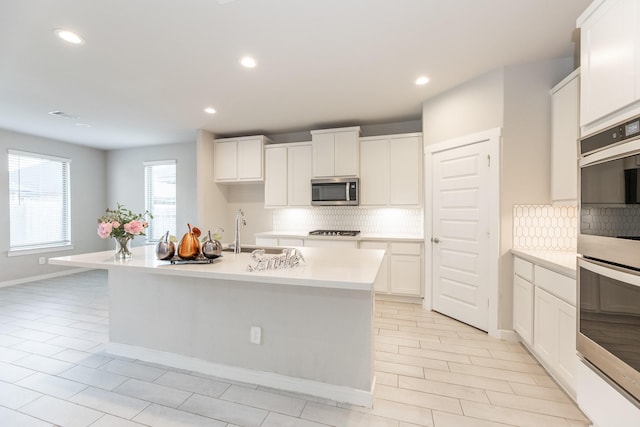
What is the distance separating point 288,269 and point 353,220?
301 centimetres

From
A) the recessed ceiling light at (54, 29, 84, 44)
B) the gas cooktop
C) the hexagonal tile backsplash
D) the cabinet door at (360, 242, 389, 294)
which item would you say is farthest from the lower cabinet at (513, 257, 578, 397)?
the recessed ceiling light at (54, 29, 84, 44)

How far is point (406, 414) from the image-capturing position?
1.74 metres

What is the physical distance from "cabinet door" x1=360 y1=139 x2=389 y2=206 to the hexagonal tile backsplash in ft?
5.65

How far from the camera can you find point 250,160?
478cm

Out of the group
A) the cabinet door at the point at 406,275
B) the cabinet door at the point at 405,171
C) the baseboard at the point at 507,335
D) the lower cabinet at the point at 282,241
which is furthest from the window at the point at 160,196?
the baseboard at the point at 507,335

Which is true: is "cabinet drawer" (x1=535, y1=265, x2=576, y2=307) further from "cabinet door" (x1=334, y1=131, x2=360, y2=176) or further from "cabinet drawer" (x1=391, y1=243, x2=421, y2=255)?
"cabinet door" (x1=334, y1=131, x2=360, y2=176)

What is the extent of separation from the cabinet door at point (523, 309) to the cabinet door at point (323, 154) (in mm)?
2709

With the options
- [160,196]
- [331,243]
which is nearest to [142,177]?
[160,196]

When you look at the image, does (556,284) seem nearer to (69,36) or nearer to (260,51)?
(260,51)

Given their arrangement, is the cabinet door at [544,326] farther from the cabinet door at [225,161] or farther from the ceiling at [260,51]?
the cabinet door at [225,161]

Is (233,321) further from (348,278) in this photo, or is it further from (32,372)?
(32,372)

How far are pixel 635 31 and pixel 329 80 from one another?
2271 mm

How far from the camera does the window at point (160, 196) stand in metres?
5.87

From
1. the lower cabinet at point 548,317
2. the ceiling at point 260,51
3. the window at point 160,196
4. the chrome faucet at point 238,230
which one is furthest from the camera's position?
the window at point 160,196
